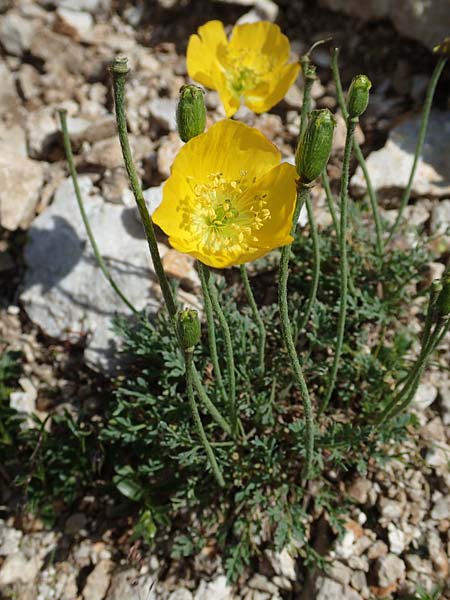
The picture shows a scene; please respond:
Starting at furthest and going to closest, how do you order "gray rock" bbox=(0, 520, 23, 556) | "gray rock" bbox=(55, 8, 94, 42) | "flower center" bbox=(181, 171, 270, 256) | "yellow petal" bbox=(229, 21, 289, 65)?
"gray rock" bbox=(55, 8, 94, 42) → "yellow petal" bbox=(229, 21, 289, 65) → "gray rock" bbox=(0, 520, 23, 556) → "flower center" bbox=(181, 171, 270, 256)

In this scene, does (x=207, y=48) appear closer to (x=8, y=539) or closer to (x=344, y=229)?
(x=344, y=229)

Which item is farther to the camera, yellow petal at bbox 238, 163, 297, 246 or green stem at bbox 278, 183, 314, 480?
yellow petal at bbox 238, 163, 297, 246

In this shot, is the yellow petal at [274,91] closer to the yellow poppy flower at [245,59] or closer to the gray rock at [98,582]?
the yellow poppy flower at [245,59]

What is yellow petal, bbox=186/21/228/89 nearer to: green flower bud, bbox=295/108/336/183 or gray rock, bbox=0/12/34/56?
Answer: green flower bud, bbox=295/108/336/183

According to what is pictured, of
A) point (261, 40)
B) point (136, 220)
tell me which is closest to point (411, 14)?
point (261, 40)

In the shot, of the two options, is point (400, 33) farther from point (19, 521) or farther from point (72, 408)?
point (19, 521)

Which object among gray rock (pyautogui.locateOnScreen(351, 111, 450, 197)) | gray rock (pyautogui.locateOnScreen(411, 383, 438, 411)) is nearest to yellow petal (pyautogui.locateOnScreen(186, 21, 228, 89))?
gray rock (pyautogui.locateOnScreen(351, 111, 450, 197))
